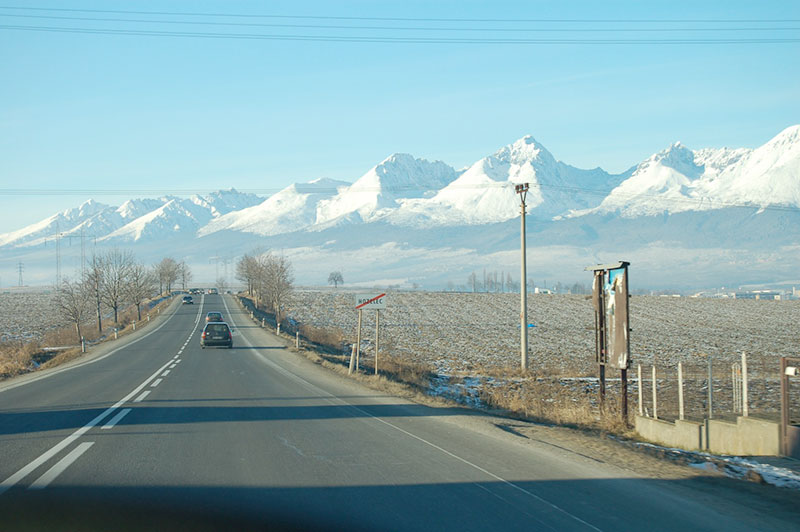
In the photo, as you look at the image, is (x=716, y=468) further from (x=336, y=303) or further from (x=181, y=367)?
(x=336, y=303)

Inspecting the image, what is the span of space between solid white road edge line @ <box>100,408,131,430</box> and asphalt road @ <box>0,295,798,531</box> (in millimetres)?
33

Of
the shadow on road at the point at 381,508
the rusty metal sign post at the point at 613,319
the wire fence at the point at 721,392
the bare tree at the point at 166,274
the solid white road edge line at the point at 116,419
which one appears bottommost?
the wire fence at the point at 721,392

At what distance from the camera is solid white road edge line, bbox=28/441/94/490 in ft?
24.0

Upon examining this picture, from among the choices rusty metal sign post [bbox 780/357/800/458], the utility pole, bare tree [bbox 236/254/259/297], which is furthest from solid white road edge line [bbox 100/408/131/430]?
bare tree [bbox 236/254/259/297]

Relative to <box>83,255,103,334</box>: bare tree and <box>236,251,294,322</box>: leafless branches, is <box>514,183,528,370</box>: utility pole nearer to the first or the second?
<box>236,251,294,322</box>: leafless branches

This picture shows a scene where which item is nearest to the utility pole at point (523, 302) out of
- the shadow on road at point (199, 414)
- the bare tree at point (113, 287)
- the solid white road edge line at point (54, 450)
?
the shadow on road at point (199, 414)

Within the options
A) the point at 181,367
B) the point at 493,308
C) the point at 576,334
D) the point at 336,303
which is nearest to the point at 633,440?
the point at 181,367

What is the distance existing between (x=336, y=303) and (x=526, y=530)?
322 feet

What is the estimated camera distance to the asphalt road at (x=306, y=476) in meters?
6.32

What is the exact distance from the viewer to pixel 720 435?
11.3 meters

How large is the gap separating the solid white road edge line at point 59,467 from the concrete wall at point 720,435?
9571 millimetres

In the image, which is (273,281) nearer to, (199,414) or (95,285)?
(95,285)

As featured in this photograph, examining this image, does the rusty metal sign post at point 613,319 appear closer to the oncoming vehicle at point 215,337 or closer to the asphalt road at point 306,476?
the asphalt road at point 306,476

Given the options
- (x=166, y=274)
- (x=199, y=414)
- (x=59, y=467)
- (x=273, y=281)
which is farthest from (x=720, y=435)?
(x=166, y=274)
